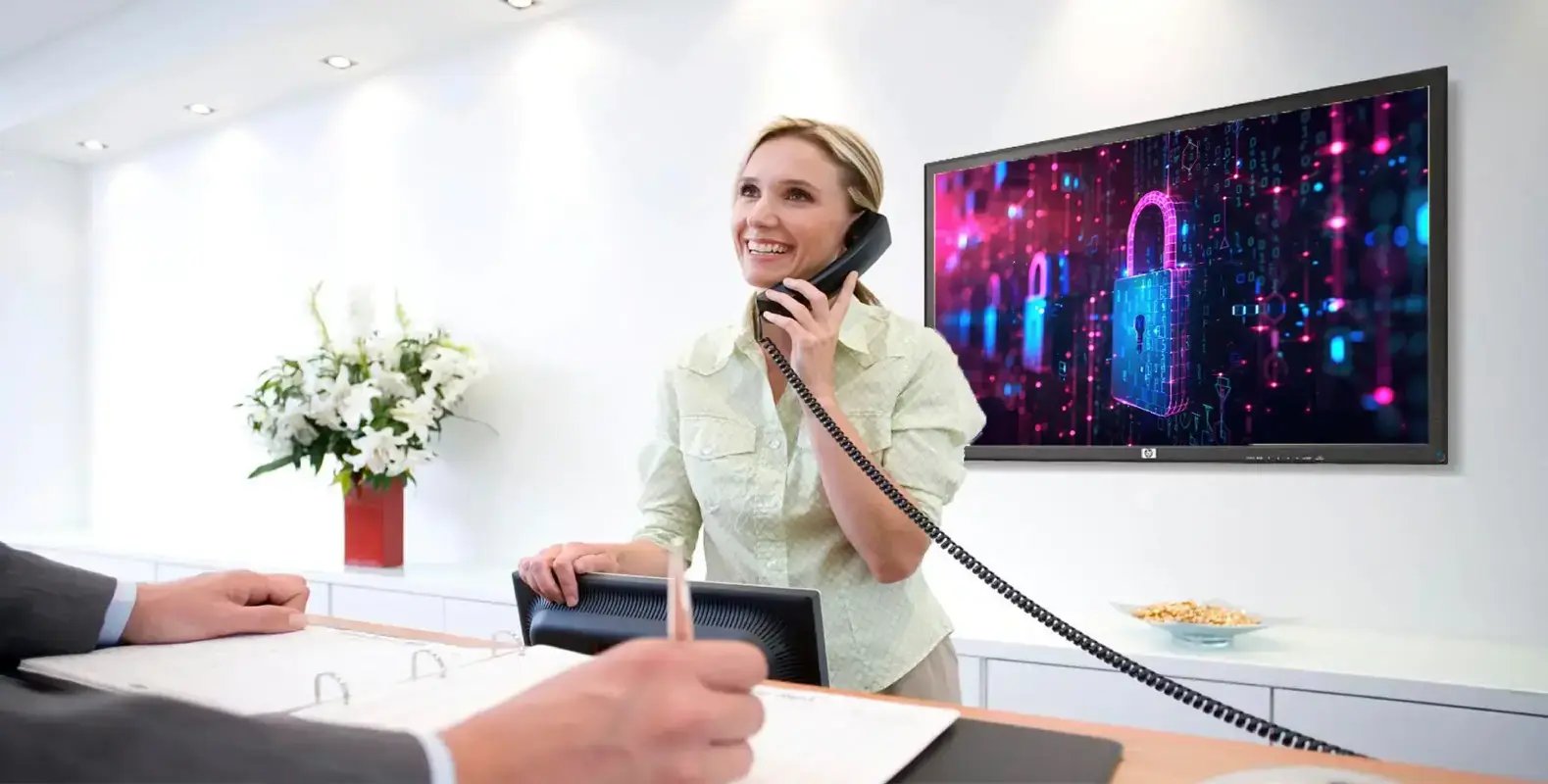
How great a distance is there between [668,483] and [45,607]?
31.7 inches

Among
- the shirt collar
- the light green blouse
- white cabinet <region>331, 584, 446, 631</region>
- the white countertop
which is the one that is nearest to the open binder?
the light green blouse

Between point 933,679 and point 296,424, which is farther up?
point 296,424

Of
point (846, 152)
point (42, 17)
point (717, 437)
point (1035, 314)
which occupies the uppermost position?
point (42, 17)

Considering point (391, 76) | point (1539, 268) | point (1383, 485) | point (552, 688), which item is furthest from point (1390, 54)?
point (391, 76)

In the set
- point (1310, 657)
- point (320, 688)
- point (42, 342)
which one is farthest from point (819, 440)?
point (42, 342)

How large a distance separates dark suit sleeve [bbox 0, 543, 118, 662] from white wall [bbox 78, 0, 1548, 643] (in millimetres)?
1708

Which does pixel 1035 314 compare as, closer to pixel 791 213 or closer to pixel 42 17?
pixel 791 213

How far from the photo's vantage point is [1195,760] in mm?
729

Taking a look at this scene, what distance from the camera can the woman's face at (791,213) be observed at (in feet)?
4.91

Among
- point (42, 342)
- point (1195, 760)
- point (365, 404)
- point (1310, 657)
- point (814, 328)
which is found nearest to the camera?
point (1195, 760)

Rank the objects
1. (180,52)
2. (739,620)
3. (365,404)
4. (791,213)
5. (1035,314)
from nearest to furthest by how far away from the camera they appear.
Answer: (739,620) → (791,213) → (1035,314) → (365,404) → (180,52)

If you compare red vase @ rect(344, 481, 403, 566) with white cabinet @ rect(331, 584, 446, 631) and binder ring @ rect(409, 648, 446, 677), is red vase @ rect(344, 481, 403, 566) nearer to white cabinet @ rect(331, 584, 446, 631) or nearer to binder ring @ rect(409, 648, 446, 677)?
white cabinet @ rect(331, 584, 446, 631)

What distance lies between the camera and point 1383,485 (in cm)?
206

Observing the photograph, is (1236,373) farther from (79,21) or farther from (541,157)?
(79,21)
